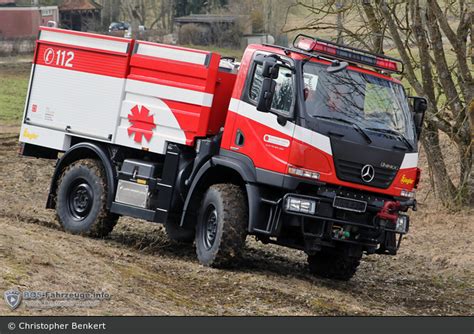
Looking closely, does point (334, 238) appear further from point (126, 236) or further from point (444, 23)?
point (444, 23)

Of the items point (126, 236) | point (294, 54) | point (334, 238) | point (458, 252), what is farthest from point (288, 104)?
point (458, 252)

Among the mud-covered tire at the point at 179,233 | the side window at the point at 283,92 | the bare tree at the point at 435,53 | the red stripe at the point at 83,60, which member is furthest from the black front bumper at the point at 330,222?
the bare tree at the point at 435,53

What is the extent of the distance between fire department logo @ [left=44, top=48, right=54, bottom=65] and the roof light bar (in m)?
3.92

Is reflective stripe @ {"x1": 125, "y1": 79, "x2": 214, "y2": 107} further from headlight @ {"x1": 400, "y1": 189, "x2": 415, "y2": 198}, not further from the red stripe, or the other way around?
headlight @ {"x1": 400, "y1": 189, "x2": 415, "y2": 198}

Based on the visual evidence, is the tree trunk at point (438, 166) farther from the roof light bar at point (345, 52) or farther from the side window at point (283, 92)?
the side window at point (283, 92)

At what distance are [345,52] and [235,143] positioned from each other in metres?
1.74

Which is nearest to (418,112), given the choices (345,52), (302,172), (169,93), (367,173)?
(345,52)

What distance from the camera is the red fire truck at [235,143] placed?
469 inches

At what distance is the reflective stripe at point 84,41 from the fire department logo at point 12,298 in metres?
5.51

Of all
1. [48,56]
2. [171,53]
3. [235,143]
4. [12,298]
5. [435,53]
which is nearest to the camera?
[12,298]

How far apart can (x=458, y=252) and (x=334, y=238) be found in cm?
511

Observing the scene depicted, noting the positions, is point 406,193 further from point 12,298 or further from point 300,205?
point 12,298

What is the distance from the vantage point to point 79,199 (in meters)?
14.6

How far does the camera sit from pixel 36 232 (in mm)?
13281
